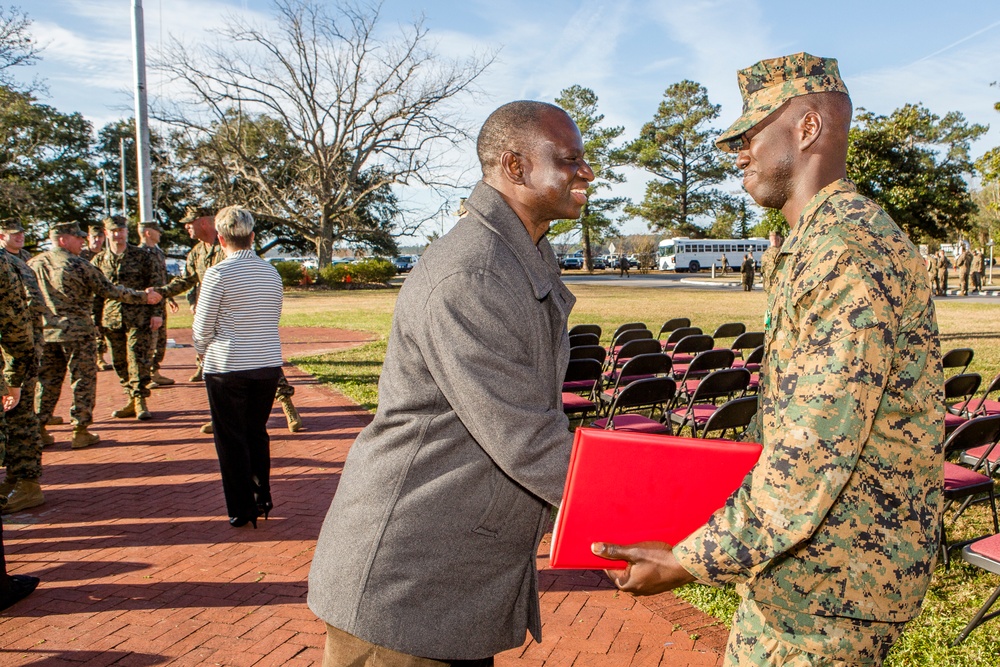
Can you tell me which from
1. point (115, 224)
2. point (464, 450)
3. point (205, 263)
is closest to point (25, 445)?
point (205, 263)

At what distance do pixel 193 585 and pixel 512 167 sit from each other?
348 centimetres

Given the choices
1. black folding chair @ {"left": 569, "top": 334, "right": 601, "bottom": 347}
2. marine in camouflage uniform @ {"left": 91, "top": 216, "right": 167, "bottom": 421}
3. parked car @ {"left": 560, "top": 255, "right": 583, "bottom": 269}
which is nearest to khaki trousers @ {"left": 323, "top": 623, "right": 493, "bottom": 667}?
black folding chair @ {"left": 569, "top": 334, "right": 601, "bottom": 347}

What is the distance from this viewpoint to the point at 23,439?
207 inches

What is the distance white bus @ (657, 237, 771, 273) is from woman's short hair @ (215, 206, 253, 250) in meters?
52.1

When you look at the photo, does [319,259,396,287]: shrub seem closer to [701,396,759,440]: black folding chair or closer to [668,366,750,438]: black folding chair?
[668,366,750,438]: black folding chair

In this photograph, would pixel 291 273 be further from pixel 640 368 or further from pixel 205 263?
pixel 640 368

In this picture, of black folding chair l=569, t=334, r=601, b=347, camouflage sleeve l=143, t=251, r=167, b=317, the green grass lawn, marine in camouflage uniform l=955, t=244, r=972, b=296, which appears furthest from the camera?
marine in camouflage uniform l=955, t=244, r=972, b=296

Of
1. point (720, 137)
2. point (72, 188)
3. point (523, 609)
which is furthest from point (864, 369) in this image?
point (72, 188)

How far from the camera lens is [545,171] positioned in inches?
68.2

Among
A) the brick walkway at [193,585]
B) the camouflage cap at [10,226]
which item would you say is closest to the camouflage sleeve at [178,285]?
the camouflage cap at [10,226]

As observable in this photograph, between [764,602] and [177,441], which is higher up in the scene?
[764,602]

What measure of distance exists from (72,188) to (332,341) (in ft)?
124

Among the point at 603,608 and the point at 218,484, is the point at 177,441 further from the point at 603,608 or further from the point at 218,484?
the point at 603,608

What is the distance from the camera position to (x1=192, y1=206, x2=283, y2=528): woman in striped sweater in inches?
183
